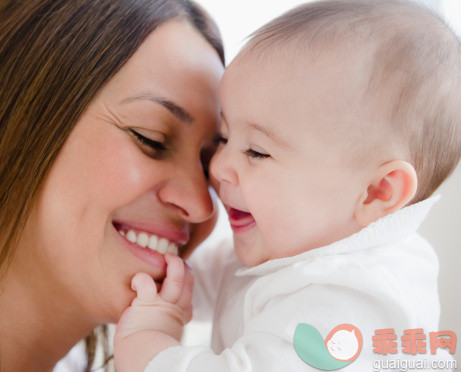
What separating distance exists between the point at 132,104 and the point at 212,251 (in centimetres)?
65

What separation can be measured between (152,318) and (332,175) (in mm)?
505

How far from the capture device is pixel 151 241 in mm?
1241

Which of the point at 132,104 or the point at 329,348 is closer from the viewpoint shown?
the point at 329,348

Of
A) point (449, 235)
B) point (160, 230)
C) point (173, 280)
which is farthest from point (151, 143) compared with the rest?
point (449, 235)

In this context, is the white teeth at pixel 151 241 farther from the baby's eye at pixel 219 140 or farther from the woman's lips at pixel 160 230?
the baby's eye at pixel 219 140

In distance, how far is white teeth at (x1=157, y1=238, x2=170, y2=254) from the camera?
1255mm

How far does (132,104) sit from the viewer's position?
1.14 m

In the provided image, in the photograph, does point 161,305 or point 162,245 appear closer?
point 161,305

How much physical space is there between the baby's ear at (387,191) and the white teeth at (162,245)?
480 millimetres

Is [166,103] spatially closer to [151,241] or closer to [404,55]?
[151,241]

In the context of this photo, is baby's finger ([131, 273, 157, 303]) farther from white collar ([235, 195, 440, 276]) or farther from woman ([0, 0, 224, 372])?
white collar ([235, 195, 440, 276])

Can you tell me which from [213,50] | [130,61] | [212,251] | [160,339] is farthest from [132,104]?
[212,251]

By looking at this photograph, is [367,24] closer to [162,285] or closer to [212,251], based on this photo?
[162,285]

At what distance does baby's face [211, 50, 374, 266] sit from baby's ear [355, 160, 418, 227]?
0.02m
